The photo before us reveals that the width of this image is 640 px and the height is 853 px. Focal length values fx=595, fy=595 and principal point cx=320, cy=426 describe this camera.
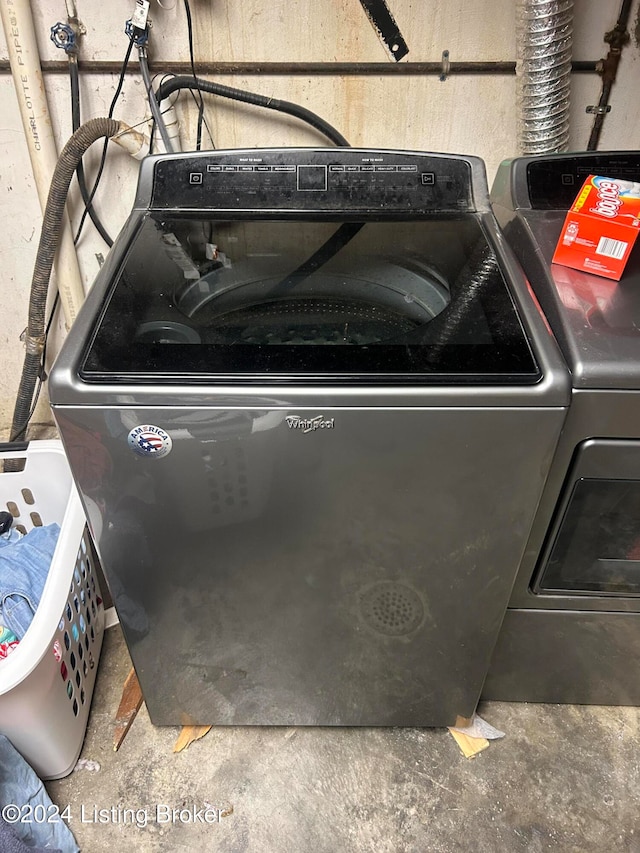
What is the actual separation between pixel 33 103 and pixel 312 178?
677 millimetres

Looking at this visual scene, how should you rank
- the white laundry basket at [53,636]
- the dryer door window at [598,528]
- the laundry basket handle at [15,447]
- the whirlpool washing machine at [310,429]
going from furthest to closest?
the laundry basket handle at [15,447] → the white laundry basket at [53,636] → the dryer door window at [598,528] → the whirlpool washing machine at [310,429]

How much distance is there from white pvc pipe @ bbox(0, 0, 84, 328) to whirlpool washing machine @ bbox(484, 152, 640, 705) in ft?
3.37

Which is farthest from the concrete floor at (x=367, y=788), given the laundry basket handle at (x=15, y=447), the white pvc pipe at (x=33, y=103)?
the white pvc pipe at (x=33, y=103)

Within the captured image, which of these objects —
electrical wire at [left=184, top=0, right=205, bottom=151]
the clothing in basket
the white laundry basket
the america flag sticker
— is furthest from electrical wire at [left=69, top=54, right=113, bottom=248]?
the america flag sticker

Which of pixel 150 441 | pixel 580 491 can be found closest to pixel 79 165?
pixel 150 441

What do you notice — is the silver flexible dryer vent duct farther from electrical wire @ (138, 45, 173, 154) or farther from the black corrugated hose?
electrical wire @ (138, 45, 173, 154)

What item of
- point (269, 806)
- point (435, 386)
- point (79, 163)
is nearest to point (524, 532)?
point (435, 386)

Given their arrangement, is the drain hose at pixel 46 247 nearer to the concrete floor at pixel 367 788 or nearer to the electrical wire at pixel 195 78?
the electrical wire at pixel 195 78

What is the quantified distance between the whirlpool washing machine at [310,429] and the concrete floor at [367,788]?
84mm

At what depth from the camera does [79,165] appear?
1.44 m

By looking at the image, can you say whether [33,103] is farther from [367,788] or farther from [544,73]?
[367,788]

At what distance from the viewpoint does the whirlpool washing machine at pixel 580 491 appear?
834 mm

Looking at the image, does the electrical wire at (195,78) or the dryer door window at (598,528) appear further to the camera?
the electrical wire at (195,78)

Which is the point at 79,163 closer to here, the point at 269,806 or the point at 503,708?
the point at 269,806
